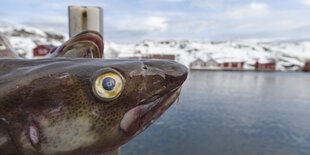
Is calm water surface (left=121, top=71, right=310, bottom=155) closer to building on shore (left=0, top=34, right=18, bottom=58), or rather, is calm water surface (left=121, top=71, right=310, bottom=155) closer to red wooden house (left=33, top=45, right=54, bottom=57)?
building on shore (left=0, top=34, right=18, bottom=58)

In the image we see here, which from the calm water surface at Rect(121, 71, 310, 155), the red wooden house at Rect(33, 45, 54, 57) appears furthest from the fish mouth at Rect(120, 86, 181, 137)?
the red wooden house at Rect(33, 45, 54, 57)

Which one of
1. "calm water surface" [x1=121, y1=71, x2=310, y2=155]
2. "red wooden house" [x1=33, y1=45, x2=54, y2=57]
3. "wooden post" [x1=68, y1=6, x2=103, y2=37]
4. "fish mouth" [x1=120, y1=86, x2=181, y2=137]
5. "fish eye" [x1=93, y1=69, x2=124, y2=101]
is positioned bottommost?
"calm water surface" [x1=121, y1=71, x2=310, y2=155]

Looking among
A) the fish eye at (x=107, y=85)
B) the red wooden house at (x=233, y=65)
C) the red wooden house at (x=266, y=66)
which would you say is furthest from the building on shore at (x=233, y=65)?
the fish eye at (x=107, y=85)

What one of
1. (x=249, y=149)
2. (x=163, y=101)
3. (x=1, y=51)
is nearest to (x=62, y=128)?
(x=163, y=101)

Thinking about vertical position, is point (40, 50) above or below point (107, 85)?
above

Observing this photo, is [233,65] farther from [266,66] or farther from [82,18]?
[82,18]

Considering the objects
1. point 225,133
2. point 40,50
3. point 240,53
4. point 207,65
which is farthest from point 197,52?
point 225,133
